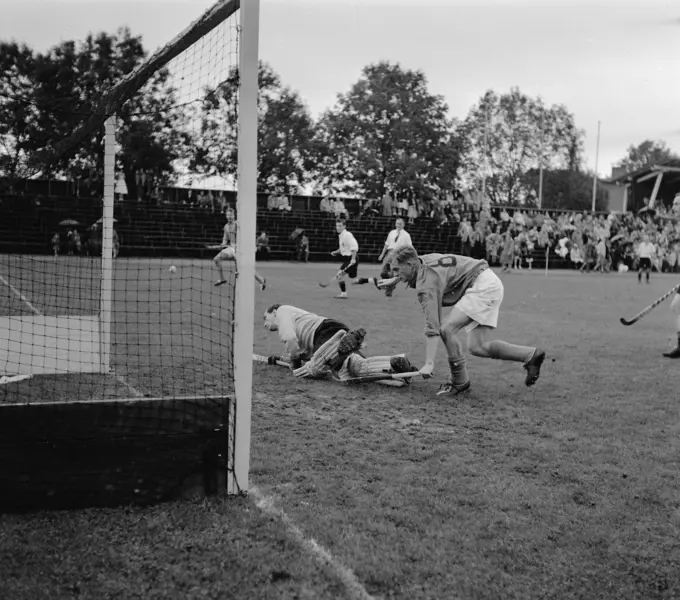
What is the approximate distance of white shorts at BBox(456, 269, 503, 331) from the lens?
6391 mm

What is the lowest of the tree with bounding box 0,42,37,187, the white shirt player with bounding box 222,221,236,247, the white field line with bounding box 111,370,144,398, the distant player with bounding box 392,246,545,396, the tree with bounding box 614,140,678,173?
the white field line with bounding box 111,370,144,398

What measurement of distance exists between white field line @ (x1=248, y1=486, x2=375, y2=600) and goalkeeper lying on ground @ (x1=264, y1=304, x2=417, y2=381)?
120 inches

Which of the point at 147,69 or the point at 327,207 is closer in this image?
the point at 147,69

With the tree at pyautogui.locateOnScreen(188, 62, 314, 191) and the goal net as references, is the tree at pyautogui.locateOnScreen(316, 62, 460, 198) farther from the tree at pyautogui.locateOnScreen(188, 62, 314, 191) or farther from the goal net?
the goal net

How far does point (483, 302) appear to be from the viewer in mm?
6391

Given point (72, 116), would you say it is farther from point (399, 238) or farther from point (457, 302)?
point (399, 238)

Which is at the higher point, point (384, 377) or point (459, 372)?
point (459, 372)

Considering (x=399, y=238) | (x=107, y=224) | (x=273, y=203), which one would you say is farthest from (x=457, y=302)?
(x=273, y=203)

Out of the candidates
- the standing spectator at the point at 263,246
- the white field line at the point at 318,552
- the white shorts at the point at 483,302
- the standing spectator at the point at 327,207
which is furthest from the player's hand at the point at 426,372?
the standing spectator at the point at 327,207

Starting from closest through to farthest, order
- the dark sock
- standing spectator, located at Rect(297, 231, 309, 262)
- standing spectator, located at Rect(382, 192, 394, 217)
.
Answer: the dark sock, standing spectator, located at Rect(297, 231, 309, 262), standing spectator, located at Rect(382, 192, 394, 217)

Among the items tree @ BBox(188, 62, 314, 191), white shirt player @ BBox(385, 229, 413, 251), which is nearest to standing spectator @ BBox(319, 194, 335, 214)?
tree @ BBox(188, 62, 314, 191)

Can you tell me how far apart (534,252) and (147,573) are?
35.3 m

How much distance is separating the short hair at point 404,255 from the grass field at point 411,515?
1.27 m

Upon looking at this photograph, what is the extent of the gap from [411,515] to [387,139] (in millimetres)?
47592
